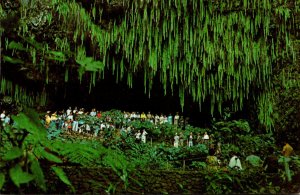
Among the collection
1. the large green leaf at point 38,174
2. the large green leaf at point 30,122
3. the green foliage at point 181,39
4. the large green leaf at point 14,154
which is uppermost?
the green foliage at point 181,39

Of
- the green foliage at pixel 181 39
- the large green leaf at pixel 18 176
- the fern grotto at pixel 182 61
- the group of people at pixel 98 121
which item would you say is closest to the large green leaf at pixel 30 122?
the large green leaf at pixel 18 176

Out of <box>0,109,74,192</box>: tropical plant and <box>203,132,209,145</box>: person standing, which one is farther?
<box>203,132,209,145</box>: person standing

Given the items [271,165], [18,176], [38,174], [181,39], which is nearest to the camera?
[18,176]

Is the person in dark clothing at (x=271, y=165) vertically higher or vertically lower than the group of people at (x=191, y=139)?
higher

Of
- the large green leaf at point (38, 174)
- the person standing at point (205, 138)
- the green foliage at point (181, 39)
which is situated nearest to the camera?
the large green leaf at point (38, 174)

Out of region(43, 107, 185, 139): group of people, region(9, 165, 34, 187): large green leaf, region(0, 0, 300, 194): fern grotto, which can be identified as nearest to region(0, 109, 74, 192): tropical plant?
region(9, 165, 34, 187): large green leaf

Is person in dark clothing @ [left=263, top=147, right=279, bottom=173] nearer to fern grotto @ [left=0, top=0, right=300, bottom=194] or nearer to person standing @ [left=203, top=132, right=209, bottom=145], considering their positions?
fern grotto @ [left=0, top=0, right=300, bottom=194]

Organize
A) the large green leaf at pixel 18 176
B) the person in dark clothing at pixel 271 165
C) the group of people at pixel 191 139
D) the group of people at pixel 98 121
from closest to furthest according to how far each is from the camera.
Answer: the large green leaf at pixel 18 176 → the person in dark clothing at pixel 271 165 → the group of people at pixel 191 139 → the group of people at pixel 98 121

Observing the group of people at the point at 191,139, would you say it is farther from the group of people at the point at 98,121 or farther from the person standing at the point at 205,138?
the group of people at the point at 98,121

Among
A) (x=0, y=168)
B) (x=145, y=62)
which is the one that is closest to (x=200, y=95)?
(x=145, y=62)

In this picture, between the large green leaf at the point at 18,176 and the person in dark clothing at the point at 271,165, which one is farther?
the person in dark clothing at the point at 271,165

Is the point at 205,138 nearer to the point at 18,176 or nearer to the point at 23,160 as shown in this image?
the point at 23,160

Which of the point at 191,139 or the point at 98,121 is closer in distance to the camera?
the point at 191,139

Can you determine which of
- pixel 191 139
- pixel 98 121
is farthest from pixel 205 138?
pixel 98 121
